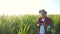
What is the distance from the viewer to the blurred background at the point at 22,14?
5.24 feet

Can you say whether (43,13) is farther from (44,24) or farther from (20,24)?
(20,24)

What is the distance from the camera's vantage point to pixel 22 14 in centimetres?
162

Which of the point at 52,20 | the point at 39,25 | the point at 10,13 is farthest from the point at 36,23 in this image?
the point at 10,13

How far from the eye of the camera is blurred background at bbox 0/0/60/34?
1.60 m

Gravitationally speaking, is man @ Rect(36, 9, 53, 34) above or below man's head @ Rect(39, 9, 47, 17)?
below

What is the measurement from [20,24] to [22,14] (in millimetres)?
90

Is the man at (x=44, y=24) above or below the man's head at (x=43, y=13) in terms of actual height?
below

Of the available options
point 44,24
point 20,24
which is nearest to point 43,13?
point 44,24

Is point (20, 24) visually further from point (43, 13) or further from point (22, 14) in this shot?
point (43, 13)

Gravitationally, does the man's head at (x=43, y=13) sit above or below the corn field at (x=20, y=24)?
above

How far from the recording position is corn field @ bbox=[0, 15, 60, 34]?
5.24 ft

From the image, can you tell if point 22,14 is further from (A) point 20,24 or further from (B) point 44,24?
(B) point 44,24

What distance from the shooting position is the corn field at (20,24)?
1.60 m

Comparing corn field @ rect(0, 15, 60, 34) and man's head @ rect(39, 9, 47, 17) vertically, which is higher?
man's head @ rect(39, 9, 47, 17)
